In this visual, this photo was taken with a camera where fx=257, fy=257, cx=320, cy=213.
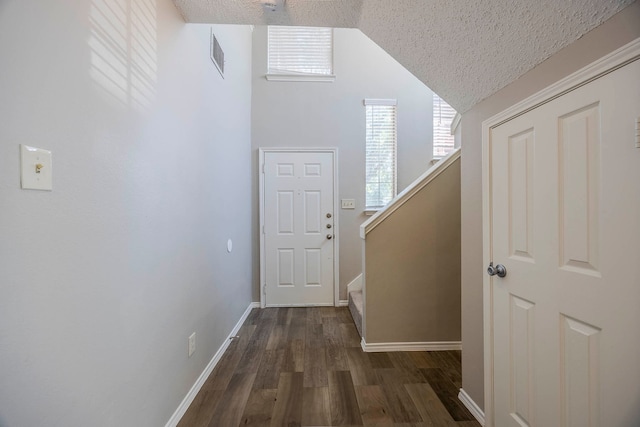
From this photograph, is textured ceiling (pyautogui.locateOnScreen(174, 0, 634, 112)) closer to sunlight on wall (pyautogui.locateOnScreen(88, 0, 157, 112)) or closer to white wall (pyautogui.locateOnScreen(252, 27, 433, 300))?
sunlight on wall (pyautogui.locateOnScreen(88, 0, 157, 112))

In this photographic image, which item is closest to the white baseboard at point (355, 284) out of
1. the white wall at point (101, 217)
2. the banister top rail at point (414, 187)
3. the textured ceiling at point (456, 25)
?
the banister top rail at point (414, 187)

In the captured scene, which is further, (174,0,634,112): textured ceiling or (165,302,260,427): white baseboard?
(165,302,260,427): white baseboard

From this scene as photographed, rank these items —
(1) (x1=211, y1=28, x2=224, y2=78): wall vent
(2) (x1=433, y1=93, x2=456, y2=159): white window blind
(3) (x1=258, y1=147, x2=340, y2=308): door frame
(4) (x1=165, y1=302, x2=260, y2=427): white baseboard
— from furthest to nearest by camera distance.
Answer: (2) (x1=433, y1=93, x2=456, y2=159): white window blind, (3) (x1=258, y1=147, x2=340, y2=308): door frame, (1) (x1=211, y1=28, x2=224, y2=78): wall vent, (4) (x1=165, y1=302, x2=260, y2=427): white baseboard

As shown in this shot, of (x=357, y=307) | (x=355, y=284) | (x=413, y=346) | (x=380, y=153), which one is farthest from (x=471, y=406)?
(x=380, y=153)

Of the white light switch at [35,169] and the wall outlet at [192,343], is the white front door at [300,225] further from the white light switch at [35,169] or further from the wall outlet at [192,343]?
the white light switch at [35,169]

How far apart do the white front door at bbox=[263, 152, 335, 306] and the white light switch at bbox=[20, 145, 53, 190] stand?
99.9 inches

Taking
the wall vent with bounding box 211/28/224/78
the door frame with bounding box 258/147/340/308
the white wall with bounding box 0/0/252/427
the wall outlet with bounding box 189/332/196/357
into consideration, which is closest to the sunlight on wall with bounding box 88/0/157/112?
the white wall with bounding box 0/0/252/427

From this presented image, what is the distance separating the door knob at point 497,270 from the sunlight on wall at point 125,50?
1.85 m

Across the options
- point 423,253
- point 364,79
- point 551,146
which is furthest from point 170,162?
point 364,79

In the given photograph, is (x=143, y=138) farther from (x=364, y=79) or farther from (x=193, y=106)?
(x=364, y=79)

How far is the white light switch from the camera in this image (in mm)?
678

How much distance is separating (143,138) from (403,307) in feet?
7.13

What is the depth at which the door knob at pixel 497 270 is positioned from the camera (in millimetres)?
1242

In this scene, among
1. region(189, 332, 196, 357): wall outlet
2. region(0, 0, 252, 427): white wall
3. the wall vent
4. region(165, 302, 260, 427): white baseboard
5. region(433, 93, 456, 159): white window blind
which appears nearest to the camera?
region(0, 0, 252, 427): white wall
